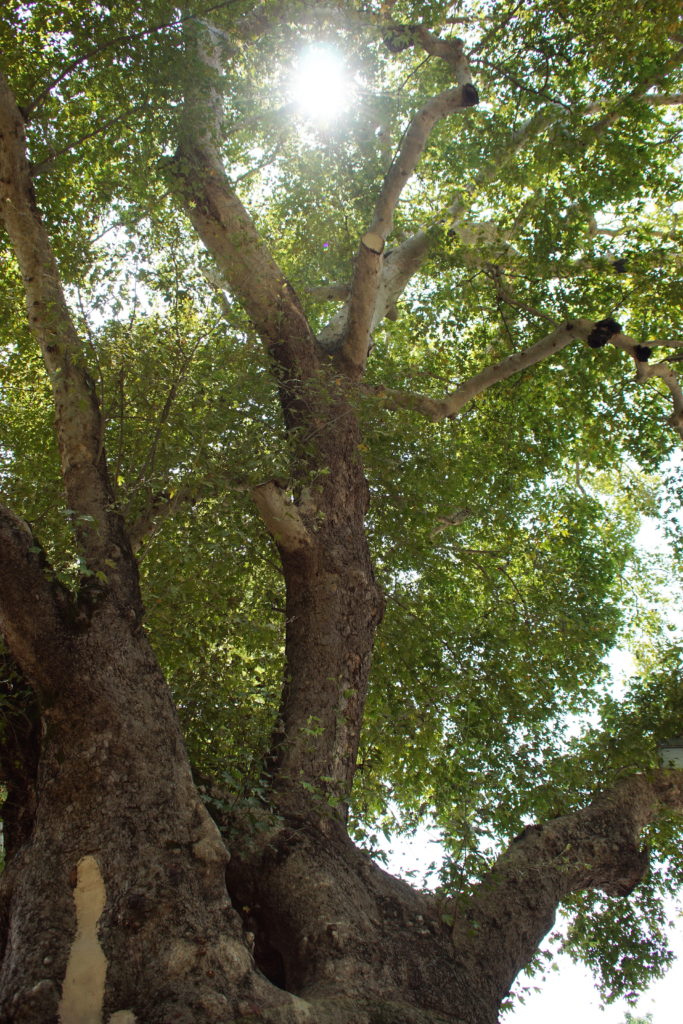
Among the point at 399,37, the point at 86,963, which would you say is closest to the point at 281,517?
the point at 86,963

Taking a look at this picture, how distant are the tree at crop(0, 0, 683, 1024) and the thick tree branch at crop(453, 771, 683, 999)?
0.09 feet

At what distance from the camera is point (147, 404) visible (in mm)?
6039

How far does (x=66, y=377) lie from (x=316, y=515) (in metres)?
2.27

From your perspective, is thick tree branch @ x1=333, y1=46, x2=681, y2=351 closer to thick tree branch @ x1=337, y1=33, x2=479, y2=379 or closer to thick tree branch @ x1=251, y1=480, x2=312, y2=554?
thick tree branch @ x1=337, y1=33, x2=479, y2=379

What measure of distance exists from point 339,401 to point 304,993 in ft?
15.8

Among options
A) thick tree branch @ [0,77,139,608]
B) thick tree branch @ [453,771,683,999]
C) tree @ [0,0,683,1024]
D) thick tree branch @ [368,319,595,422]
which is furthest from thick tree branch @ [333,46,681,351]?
thick tree branch @ [453,771,683,999]

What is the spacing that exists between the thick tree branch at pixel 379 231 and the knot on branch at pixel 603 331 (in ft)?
7.38

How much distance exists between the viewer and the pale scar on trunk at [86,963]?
3150 mm

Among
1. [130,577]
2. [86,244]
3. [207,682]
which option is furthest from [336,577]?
[86,244]

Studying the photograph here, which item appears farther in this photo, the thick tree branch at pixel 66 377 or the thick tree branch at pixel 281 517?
the thick tree branch at pixel 281 517

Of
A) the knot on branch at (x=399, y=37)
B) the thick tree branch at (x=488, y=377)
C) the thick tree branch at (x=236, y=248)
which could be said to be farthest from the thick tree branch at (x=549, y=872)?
the knot on branch at (x=399, y=37)

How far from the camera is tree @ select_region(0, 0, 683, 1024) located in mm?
3916

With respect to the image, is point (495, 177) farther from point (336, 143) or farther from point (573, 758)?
point (573, 758)

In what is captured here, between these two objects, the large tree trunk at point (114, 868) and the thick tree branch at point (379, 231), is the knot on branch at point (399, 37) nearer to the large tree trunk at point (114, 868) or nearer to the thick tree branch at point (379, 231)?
the thick tree branch at point (379, 231)
